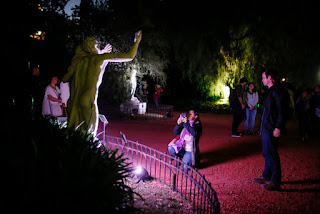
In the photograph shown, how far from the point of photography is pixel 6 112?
4379 mm

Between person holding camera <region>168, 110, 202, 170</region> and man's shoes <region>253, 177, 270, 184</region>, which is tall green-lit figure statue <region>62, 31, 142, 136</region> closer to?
person holding camera <region>168, 110, 202, 170</region>

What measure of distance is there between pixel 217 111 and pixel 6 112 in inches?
638

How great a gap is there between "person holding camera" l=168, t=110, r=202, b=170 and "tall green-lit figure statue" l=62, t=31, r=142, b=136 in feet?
6.33

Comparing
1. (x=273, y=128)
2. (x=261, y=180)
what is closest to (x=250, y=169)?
(x=261, y=180)

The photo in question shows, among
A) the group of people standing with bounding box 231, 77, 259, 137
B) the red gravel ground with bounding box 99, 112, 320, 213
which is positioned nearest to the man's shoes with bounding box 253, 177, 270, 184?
the red gravel ground with bounding box 99, 112, 320, 213

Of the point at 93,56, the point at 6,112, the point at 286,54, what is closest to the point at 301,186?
the point at 286,54

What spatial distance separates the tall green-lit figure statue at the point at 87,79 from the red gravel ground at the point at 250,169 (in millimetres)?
2694

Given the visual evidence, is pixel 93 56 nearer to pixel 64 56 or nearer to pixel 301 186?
pixel 301 186

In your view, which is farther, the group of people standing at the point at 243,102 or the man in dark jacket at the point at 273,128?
the group of people standing at the point at 243,102

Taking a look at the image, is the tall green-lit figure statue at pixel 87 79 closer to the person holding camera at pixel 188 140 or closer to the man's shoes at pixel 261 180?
the person holding camera at pixel 188 140

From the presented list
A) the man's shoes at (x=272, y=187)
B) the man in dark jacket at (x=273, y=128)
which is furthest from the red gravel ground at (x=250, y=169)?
the man in dark jacket at (x=273, y=128)

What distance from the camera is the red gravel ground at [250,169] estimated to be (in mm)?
4330

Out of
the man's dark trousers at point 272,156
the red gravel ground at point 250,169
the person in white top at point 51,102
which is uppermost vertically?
the person in white top at point 51,102

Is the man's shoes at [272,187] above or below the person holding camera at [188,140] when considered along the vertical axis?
below
